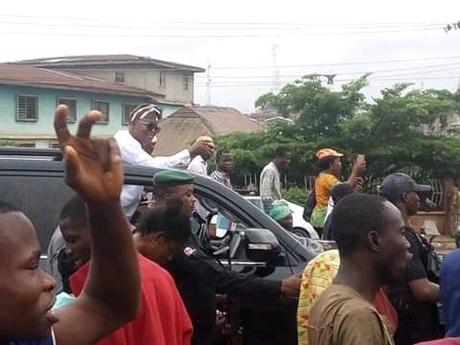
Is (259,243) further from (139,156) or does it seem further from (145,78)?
(145,78)

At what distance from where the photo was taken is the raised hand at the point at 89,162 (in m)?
2.02

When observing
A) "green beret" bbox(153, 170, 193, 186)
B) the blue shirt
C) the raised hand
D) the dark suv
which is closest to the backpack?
the dark suv

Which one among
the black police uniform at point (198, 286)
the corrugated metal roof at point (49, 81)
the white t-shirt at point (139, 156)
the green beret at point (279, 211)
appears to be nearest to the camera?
the black police uniform at point (198, 286)

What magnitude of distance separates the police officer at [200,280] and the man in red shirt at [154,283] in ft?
1.23

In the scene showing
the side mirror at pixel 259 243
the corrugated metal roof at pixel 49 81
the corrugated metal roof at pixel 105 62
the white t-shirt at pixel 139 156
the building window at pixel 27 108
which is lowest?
the side mirror at pixel 259 243

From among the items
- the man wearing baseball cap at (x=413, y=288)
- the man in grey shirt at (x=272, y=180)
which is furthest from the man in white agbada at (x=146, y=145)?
the man in grey shirt at (x=272, y=180)

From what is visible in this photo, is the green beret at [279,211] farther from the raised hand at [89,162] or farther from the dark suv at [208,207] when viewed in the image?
the raised hand at [89,162]

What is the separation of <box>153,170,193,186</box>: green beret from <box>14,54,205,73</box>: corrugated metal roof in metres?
47.9

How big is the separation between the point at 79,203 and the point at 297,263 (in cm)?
199

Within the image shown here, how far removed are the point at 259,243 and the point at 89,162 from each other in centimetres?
308

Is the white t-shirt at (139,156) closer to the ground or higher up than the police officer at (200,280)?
higher up

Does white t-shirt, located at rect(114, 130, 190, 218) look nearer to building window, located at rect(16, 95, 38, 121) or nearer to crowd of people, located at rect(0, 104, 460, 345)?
crowd of people, located at rect(0, 104, 460, 345)

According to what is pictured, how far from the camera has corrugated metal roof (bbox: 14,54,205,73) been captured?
52219 millimetres

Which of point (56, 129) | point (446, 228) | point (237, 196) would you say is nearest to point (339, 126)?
point (446, 228)
